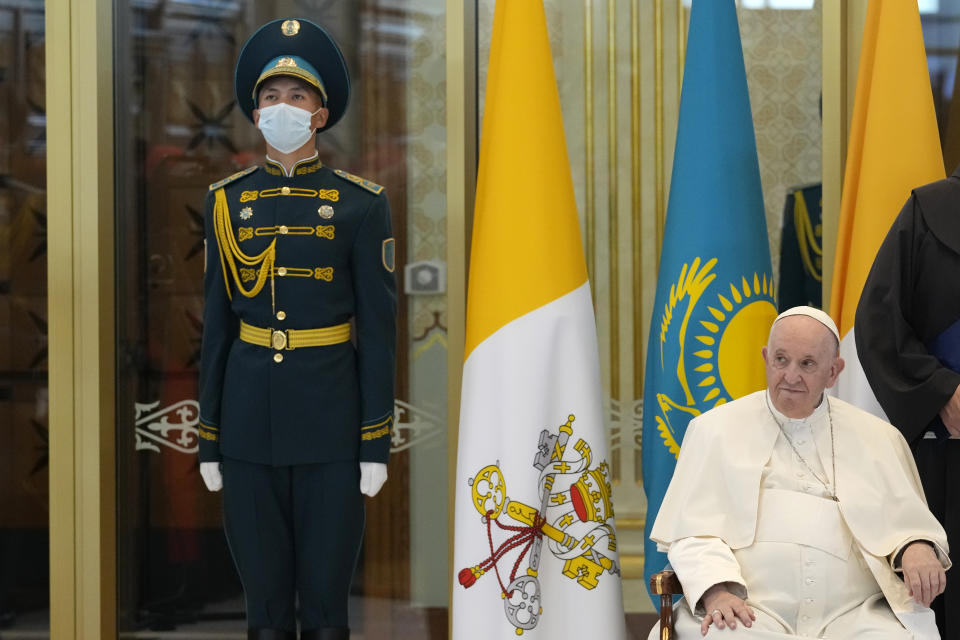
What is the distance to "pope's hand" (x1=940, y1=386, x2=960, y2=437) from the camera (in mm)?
2494

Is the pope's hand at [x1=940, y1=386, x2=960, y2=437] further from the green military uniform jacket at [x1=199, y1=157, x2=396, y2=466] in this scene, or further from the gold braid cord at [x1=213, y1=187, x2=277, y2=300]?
the gold braid cord at [x1=213, y1=187, x2=277, y2=300]

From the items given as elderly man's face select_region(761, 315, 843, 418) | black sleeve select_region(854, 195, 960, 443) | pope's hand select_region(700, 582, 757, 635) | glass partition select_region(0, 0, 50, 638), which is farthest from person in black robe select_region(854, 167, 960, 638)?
glass partition select_region(0, 0, 50, 638)

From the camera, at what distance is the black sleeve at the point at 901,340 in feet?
8.32

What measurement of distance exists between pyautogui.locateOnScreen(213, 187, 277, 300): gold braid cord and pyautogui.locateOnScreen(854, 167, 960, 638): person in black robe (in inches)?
58.9

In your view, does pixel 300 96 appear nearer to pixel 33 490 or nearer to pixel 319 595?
pixel 319 595

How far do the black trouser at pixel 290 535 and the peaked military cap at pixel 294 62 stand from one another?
93 cm

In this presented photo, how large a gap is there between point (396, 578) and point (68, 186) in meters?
1.66

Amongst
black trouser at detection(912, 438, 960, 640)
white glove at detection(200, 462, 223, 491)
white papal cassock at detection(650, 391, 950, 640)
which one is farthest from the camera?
white glove at detection(200, 462, 223, 491)

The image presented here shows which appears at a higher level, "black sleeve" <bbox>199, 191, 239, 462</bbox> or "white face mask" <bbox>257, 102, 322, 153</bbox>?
"white face mask" <bbox>257, 102, 322, 153</bbox>

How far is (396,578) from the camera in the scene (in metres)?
3.52

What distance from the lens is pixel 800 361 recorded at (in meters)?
2.34

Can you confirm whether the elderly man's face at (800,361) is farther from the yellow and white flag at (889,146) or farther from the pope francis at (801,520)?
the yellow and white flag at (889,146)

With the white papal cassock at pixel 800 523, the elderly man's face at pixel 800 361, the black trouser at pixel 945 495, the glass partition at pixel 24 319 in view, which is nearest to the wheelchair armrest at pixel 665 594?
the white papal cassock at pixel 800 523

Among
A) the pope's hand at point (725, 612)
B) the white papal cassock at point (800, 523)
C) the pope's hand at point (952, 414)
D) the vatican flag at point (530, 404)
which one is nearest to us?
the pope's hand at point (725, 612)
